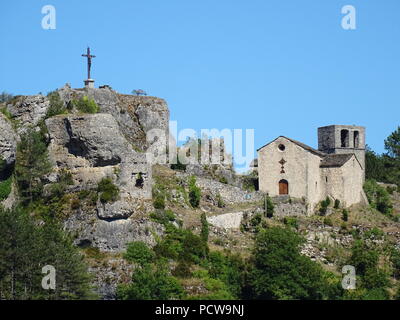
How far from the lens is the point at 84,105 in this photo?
3029 inches

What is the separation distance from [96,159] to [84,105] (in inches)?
220

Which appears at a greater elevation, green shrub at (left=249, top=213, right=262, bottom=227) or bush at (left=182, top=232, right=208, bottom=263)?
green shrub at (left=249, top=213, right=262, bottom=227)

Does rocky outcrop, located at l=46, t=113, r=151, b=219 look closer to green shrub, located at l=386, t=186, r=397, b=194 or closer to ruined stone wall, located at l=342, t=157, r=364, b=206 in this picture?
ruined stone wall, located at l=342, t=157, r=364, b=206

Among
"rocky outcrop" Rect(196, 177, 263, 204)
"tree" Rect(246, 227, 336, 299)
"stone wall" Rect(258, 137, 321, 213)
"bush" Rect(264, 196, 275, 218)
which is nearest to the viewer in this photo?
"tree" Rect(246, 227, 336, 299)

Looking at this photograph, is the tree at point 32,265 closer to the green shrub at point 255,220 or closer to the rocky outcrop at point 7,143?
the rocky outcrop at point 7,143

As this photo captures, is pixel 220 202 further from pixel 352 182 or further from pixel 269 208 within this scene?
pixel 352 182

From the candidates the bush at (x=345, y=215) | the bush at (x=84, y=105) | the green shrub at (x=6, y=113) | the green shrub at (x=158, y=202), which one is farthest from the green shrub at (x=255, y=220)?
the green shrub at (x=6, y=113)

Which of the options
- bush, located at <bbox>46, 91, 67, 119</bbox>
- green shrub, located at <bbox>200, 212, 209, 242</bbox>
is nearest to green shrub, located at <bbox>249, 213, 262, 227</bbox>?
green shrub, located at <bbox>200, 212, 209, 242</bbox>

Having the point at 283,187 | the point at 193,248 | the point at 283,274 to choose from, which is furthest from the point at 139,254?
the point at 283,187

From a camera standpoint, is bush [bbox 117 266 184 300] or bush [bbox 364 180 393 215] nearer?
bush [bbox 117 266 184 300]

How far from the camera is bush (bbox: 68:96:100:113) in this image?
7675cm

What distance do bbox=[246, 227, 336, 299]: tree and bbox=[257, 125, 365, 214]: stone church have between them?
1092cm

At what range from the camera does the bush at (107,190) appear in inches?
2753

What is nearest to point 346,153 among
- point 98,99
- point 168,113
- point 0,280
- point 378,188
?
point 378,188
